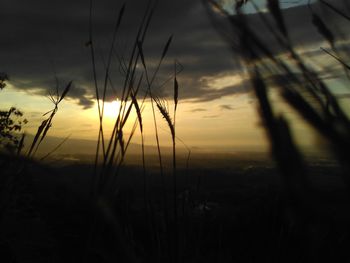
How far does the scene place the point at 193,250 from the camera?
1336 millimetres

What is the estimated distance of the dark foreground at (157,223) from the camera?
466mm

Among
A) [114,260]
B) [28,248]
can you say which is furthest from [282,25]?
[28,248]

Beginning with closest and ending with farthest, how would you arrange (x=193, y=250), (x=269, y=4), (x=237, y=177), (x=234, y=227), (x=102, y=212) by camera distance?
(x=102, y=212) < (x=269, y=4) < (x=193, y=250) < (x=234, y=227) < (x=237, y=177)

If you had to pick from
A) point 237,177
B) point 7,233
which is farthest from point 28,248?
point 237,177

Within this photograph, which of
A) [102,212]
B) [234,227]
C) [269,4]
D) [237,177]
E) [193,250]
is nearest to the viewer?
[102,212]

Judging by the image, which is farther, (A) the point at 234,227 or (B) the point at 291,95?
(A) the point at 234,227

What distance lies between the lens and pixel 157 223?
3.87 feet

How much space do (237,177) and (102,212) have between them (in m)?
2.89

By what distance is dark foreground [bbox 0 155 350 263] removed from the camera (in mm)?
466

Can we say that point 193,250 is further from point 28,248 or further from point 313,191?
point 313,191

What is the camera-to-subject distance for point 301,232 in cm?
50

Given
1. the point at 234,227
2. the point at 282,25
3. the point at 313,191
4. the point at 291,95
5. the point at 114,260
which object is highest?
the point at 282,25

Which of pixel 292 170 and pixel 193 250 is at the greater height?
pixel 292 170

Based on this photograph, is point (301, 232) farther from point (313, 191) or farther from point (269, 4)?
point (269, 4)
